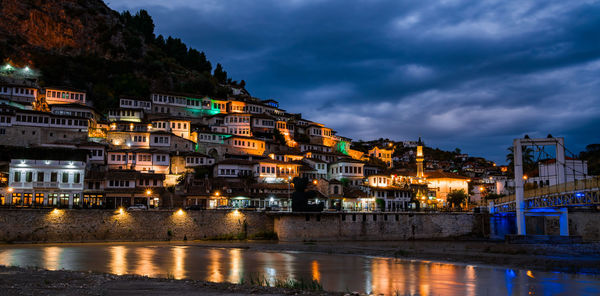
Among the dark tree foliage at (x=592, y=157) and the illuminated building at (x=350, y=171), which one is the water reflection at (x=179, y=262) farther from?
the dark tree foliage at (x=592, y=157)

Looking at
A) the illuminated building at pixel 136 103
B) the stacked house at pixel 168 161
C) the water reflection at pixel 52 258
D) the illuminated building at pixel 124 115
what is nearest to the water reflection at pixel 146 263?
the water reflection at pixel 52 258

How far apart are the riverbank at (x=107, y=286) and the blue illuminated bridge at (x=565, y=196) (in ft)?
83.0

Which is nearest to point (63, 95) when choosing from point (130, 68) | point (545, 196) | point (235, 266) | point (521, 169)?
point (130, 68)

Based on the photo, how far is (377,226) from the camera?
4894 cm

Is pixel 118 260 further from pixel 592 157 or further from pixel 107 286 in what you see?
pixel 592 157

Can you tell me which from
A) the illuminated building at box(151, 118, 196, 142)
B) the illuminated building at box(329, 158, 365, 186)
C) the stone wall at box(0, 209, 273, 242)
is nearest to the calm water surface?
the stone wall at box(0, 209, 273, 242)

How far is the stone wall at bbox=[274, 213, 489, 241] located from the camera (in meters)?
46.4

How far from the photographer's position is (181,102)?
298ft

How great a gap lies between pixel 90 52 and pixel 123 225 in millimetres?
85426

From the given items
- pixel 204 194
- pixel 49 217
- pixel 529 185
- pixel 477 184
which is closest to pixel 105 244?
pixel 49 217

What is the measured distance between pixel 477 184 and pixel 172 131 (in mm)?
62856

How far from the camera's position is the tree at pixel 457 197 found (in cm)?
6794

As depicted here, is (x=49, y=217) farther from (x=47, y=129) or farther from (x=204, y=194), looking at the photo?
(x=47, y=129)

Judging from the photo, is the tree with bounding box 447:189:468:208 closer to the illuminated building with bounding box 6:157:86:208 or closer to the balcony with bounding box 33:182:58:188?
the illuminated building with bounding box 6:157:86:208
